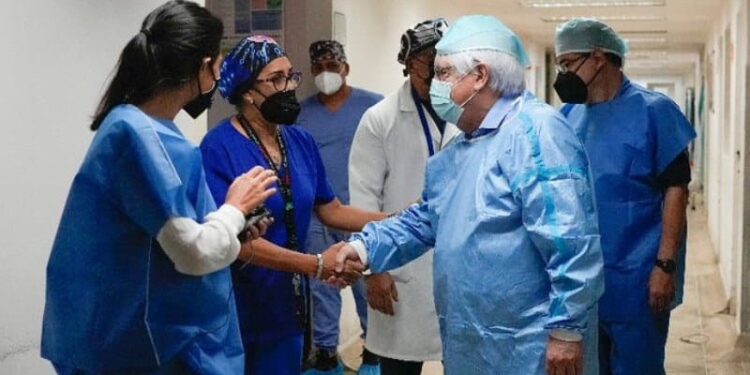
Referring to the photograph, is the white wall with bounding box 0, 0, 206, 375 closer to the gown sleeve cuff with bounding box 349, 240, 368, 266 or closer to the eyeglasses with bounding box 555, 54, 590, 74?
the gown sleeve cuff with bounding box 349, 240, 368, 266

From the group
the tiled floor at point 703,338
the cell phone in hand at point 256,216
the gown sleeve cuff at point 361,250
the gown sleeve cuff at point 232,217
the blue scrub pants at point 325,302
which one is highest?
the gown sleeve cuff at point 232,217

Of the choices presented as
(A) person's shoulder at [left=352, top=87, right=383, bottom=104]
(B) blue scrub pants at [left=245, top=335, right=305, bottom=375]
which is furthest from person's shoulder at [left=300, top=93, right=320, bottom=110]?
(B) blue scrub pants at [left=245, top=335, right=305, bottom=375]

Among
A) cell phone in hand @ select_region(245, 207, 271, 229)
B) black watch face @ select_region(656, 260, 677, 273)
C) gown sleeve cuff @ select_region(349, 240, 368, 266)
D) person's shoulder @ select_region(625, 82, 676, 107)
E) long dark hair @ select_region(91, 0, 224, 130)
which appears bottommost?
black watch face @ select_region(656, 260, 677, 273)

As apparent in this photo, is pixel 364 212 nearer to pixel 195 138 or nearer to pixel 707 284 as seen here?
pixel 195 138

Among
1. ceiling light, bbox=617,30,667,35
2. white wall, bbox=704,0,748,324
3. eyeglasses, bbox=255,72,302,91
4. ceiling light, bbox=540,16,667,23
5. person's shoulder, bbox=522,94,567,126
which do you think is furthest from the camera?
ceiling light, bbox=617,30,667,35

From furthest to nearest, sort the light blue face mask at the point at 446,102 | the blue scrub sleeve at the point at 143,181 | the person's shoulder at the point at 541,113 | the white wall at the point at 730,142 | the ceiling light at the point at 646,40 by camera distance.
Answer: the ceiling light at the point at 646,40
the white wall at the point at 730,142
the light blue face mask at the point at 446,102
the person's shoulder at the point at 541,113
the blue scrub sleeve at the point at 143,181

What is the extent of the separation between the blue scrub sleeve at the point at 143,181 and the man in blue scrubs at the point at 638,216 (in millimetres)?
1572

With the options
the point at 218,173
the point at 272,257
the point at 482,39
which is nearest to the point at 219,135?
the point at 218,173

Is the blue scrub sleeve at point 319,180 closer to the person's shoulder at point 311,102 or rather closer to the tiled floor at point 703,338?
the person's shoulder at point 311,102

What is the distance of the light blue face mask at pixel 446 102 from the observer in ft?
7.68

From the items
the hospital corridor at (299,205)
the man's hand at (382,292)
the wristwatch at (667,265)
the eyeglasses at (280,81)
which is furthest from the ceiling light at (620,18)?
the eyeglasses at (280,81)

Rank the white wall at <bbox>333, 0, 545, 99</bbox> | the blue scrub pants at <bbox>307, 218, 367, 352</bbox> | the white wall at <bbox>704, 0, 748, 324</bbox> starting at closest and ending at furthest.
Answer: the blue scrub pants at <bbox>307, 218, 367, 352</bbox> < the white wall at <bbox>333, 0, 545, 99</bbox> < the white wall at <bbox>704, 0, 748, 324</bbox>

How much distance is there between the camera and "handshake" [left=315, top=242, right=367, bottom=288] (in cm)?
253

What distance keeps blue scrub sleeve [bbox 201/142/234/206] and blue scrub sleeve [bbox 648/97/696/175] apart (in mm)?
1297
